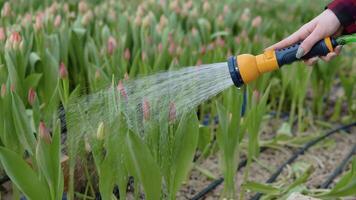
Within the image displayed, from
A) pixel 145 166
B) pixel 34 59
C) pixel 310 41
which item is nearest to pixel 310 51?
pixel 310 41

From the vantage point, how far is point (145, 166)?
1196mm

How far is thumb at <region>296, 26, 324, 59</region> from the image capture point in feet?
4.48

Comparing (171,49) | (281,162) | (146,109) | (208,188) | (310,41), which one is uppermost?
(310,41)

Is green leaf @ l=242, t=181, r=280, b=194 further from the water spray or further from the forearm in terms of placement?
the forearm

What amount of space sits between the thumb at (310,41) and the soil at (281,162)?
606mm

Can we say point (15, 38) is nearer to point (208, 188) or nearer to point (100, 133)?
point (100, 133)

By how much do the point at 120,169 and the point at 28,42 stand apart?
97 centimetres

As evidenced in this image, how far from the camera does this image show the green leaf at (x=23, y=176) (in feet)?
3.86

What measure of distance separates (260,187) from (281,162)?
22.5 inches

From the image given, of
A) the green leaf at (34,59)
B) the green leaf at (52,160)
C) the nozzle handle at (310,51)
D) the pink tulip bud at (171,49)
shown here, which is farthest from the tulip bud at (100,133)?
the pink tulip bud at (171,49)

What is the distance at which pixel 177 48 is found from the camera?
2.22 m

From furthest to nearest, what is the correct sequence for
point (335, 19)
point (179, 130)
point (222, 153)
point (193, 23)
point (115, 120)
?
1. point (193, 23)
2. point (222, 153)
3. point (335, 19)
4. point (179, 130)
5. point (115, 120)

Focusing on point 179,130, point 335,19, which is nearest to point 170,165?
point 179,130

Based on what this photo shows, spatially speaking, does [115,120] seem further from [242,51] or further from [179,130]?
[242,51]
